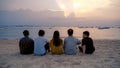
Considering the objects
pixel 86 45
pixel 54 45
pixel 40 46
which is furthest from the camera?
pixel 86 45

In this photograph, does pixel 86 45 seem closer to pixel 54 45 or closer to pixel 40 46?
pixel 54 45

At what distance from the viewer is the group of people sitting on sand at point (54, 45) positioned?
10.4 meters

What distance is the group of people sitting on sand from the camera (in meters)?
10.4

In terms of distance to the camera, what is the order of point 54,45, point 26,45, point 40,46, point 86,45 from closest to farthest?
point 40,46 → point 54,45 → point 26,45 → point 86,45

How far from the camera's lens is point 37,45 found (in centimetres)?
1043

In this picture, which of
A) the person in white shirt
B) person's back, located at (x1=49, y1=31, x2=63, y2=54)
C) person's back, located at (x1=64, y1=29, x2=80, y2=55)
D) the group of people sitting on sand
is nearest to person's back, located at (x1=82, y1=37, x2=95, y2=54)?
the group of people sitting on sand

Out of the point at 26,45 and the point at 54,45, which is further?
the point at 26,45

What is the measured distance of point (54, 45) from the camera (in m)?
10.5

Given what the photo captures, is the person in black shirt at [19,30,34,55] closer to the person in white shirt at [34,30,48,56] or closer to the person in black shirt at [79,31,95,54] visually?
the person in white shirt at [34,30,48,56]

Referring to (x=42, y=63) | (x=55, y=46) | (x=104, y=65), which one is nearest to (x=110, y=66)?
(x=104, y=65)

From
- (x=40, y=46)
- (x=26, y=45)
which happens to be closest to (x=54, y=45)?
(x=40, y=46)

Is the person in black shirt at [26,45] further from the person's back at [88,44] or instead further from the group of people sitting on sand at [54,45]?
the person's back at [88,44]

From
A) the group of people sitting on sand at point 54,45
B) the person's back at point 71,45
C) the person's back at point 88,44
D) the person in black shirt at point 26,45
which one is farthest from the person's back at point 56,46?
the person's back at point 88,44

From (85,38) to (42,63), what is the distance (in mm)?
3082
